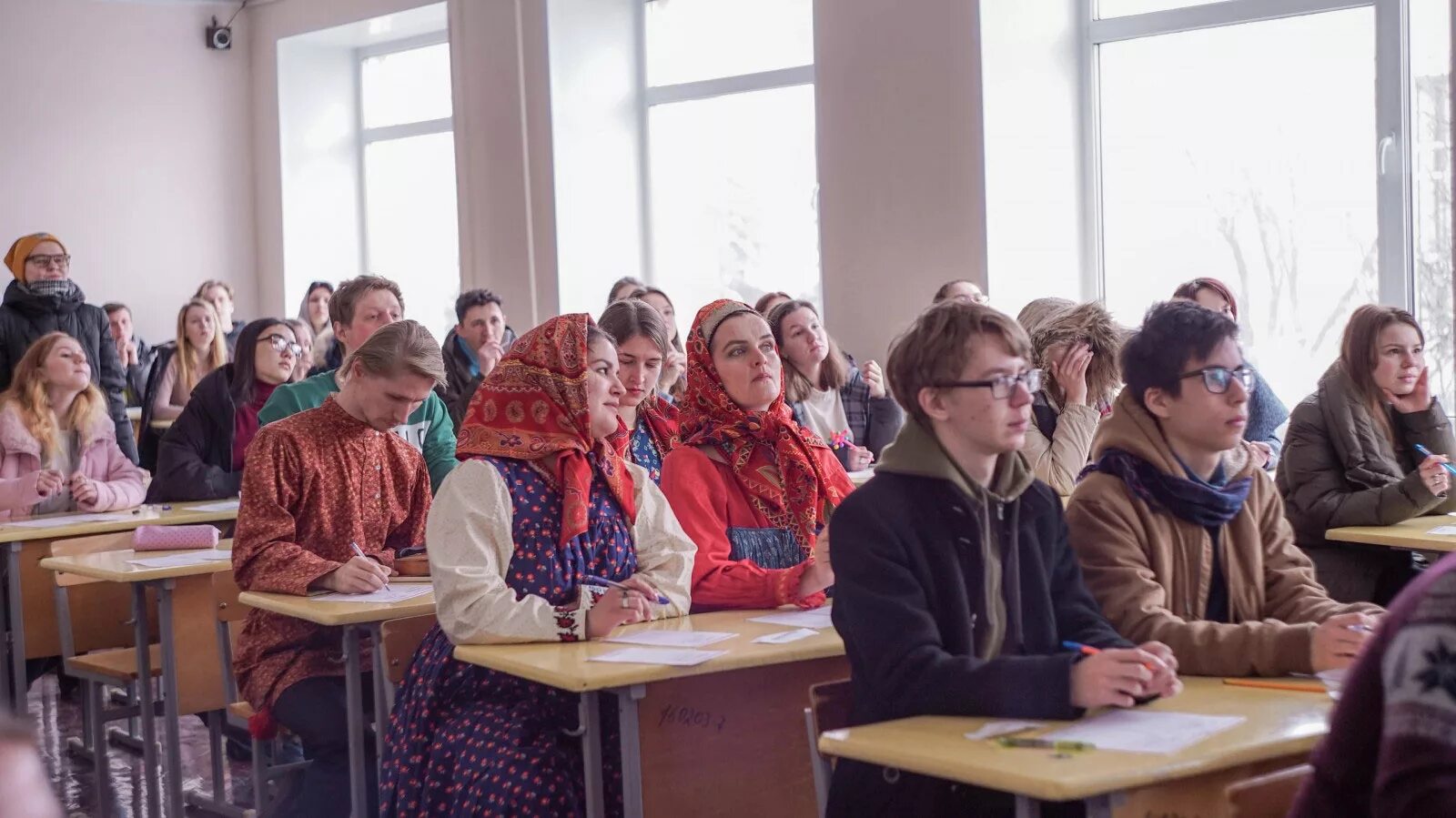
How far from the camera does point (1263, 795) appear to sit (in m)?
1.89

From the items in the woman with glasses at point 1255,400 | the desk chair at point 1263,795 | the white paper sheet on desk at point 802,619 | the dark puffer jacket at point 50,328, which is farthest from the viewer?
the dark puffer jacket at point 50,328

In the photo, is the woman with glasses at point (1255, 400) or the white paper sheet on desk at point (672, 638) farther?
the woman with glasses at point (1255, 400)

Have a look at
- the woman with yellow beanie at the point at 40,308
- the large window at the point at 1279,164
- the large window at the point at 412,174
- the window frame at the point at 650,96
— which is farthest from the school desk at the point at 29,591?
the large window at the point at 412,174

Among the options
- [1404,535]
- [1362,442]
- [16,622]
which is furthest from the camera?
[16,622]

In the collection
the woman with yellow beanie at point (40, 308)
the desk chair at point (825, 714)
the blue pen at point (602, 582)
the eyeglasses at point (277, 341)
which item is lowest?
the desk chair at point (825, 714)

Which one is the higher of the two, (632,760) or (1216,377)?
(1216,377)

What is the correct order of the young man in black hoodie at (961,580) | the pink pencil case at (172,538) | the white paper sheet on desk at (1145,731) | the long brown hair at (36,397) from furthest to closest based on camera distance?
1. the long brown hair at (36,397)
2. the pink pencil case at (172,538)
3. the young man in black hoodie at (961,580)
4. the white paper sheet on desk at (1145,731)

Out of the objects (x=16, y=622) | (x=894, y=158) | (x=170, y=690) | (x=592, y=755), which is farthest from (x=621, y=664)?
(x=894, y=158)

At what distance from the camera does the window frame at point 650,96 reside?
8820mm

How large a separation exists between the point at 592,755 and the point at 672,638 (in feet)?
0.90

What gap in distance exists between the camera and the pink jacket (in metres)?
5.60

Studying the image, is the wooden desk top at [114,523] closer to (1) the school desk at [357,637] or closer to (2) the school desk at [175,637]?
(2) the school desk at [175,637]

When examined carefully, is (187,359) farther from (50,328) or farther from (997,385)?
(997,385)

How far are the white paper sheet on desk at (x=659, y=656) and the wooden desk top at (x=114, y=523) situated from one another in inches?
103
